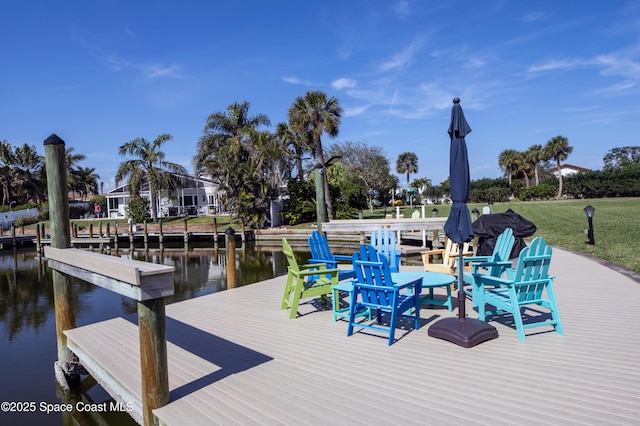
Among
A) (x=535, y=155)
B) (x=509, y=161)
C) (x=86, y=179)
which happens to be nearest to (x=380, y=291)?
(x=86, y=179)

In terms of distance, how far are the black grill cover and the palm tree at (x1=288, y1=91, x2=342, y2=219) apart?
18.9m

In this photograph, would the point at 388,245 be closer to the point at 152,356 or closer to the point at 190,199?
the point at 152,356

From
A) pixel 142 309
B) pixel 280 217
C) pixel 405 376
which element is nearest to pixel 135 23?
pixel 142 309

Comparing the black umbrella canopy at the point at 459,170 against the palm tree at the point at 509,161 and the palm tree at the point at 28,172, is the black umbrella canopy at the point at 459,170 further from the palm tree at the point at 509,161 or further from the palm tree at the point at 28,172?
the palm tree at the point at 509,161

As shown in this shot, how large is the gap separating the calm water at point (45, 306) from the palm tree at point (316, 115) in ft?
31.4

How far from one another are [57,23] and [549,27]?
54.4 ft

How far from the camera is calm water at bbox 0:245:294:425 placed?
510 centimetres

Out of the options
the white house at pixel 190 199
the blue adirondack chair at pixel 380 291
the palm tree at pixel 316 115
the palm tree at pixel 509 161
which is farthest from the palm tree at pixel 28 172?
the palm tree at pixel 509 161

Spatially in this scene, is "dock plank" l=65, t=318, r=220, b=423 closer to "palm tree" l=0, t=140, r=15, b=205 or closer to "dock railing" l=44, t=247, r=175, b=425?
"dock railing" l=44, t=247, r=175, b=425

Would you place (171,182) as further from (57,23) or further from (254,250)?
(57,23)

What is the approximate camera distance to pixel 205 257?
19.6 metres

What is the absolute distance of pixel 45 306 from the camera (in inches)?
410

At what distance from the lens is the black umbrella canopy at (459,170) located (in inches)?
157

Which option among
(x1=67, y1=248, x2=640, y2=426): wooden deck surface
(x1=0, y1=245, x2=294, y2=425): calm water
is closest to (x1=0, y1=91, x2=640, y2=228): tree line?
(x1=0, y1=245, x2=294, y2=425): calm water
